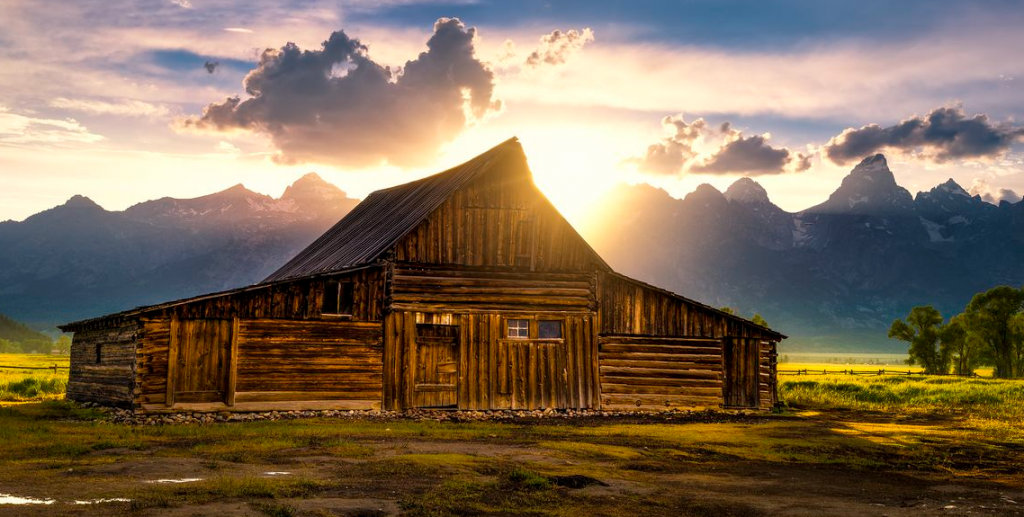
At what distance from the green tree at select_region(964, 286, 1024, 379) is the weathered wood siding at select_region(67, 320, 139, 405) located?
72.7 m

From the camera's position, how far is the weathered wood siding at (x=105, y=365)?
87.7ft

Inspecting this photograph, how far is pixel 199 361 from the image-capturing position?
2652cm

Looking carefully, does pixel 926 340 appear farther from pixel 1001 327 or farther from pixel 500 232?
pixel 500 232

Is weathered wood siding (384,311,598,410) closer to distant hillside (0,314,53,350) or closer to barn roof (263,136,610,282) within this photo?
barn roof (263,136,610,282)

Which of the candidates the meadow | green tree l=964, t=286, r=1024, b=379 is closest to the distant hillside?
green tree l=964, t=286, r=1024, b=379

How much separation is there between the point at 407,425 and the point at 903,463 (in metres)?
12.9

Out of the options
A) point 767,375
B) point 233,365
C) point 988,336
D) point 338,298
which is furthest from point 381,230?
point 988,336

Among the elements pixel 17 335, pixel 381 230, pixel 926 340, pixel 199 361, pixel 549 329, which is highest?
pixel 381 230

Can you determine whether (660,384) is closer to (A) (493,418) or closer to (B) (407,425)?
(A) (493,418)

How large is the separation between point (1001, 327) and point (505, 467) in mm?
77183

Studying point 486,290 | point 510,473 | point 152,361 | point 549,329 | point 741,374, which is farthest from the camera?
point 741,374

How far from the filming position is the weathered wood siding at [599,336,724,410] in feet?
106

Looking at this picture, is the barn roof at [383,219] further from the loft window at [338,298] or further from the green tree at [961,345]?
the green tree at [961,345]

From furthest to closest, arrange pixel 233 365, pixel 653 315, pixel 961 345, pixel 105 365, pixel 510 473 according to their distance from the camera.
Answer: pixel 961 345, pixel 653 315, pixel 105 365, pixel 233 365, pixel 510 473
